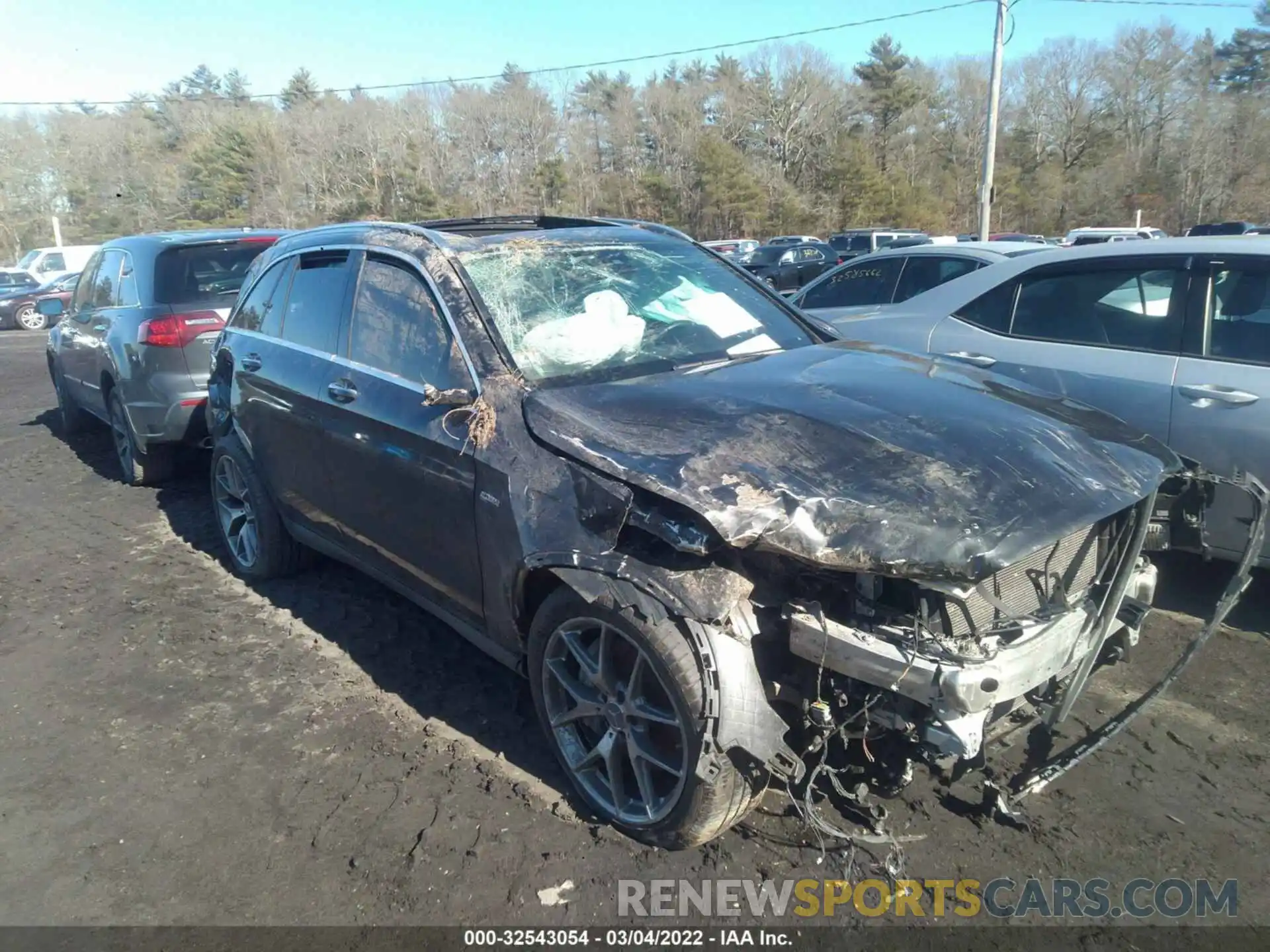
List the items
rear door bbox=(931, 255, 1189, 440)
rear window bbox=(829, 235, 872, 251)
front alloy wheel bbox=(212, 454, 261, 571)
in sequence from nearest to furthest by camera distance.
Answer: rear door bbox=(931, 255, 1189, 440) < front alloy wheel bbox=(212, 454, 261, 571) < rear window bbox=(829, 235, 872, 251)

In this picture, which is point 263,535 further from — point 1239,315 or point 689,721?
point 1239,315

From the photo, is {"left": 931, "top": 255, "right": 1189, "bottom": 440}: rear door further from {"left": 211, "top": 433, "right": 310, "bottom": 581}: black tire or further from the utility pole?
the utility pole

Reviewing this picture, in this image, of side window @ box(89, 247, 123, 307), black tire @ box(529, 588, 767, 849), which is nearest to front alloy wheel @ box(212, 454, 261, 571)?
side window @ box(89, 247, 123, 307)

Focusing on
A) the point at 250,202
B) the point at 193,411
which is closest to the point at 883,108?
the point at 250,202

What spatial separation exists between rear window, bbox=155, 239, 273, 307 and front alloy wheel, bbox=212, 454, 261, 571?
1.89m

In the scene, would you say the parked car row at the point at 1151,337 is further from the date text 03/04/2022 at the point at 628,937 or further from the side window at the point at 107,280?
the side window at the point at 107,280

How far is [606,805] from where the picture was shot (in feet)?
9.48

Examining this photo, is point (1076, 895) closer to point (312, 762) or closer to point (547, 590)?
point (547, 590)

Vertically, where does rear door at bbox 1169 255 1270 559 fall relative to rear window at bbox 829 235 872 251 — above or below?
above

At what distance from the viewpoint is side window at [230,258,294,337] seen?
4.60 m

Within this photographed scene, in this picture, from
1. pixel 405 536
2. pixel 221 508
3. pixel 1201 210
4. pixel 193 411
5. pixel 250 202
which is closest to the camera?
pixel 405 536

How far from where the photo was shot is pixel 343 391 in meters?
3.80

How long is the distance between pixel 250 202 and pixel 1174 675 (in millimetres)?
56456

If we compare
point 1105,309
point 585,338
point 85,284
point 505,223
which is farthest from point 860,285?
point 85,284
